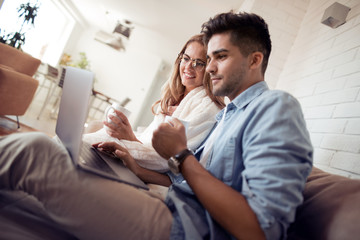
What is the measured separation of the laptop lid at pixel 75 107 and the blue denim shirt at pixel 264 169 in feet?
1.10

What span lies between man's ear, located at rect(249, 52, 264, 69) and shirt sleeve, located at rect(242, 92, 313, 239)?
386 millimetres

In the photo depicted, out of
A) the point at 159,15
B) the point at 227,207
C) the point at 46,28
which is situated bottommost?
the point at 227,207

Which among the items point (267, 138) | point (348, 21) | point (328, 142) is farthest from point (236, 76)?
point (348, 21)

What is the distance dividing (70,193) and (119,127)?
63 centimetres

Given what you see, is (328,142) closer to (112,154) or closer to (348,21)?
(348,21)

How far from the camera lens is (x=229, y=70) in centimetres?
98

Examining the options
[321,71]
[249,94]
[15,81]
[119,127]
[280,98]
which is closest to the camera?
[280,98]

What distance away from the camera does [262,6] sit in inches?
107

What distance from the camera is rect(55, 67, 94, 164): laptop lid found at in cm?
60

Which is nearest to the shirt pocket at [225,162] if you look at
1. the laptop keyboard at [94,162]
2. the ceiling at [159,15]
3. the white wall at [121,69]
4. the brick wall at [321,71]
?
the laptop keyboard at [94,162]

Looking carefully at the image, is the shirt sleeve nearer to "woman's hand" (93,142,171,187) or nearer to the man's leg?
the man's leg

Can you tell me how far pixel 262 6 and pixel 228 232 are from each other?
9.22ft

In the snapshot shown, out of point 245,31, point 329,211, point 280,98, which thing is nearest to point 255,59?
point 245,31

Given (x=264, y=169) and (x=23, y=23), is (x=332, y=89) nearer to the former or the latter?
(x=264, y=169)
